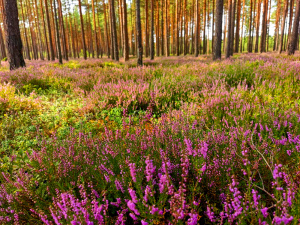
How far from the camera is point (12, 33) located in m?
8.36

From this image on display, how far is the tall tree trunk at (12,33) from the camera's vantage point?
26.7 feet

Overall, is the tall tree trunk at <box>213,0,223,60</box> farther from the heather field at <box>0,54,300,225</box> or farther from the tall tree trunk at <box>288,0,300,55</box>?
the heather field at <box>0,54,300,225</box>

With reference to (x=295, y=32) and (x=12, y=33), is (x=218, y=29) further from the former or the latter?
(x=12, y=33)

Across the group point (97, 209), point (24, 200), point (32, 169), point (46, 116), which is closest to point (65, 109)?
point (46, 116)

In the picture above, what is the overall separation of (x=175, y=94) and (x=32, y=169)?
3893 mm

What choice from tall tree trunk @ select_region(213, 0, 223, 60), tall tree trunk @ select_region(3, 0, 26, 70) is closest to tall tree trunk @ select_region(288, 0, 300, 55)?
tall tree trunk @ select_region(213, 0, 223, 60)

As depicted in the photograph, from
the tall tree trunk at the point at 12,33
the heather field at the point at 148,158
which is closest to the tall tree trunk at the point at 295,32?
the heather field at the point at 148,158

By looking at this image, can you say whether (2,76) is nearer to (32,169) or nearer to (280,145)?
(32,169)

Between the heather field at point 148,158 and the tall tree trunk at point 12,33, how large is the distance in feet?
7.16

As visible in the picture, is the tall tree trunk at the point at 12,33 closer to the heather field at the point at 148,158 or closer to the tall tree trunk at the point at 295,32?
the heather field at the point at 148,158

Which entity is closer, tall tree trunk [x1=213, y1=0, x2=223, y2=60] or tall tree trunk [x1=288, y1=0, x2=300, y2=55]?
tall tree trunk [x1=213, y1=0, x2=223, y2=60]

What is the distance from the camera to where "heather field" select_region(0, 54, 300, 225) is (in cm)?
119

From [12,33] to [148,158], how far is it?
33.0 feet

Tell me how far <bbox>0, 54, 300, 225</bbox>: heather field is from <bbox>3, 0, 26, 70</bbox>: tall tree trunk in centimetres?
218
